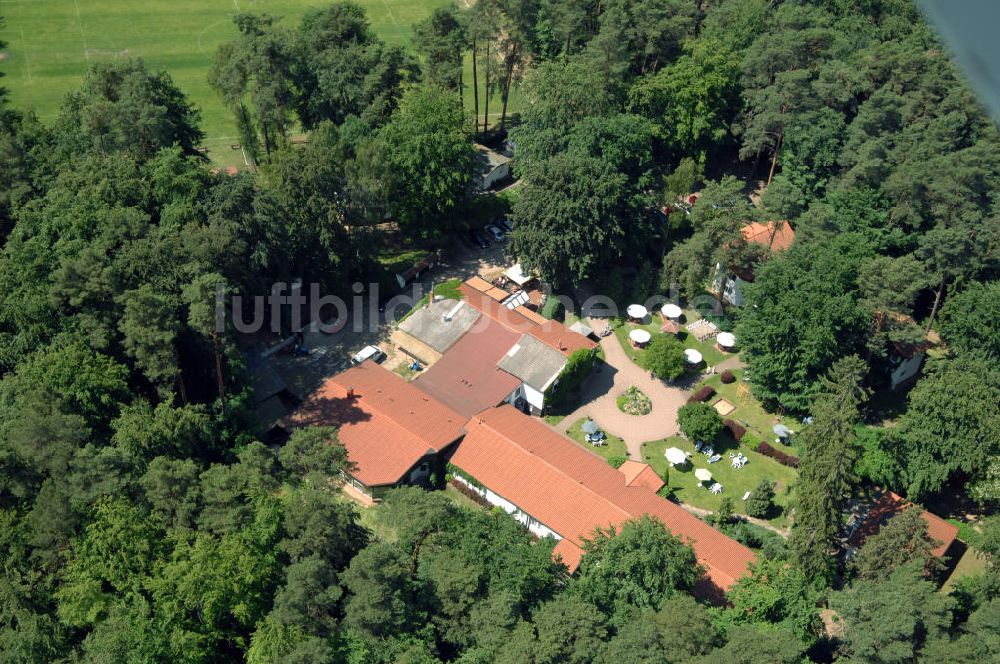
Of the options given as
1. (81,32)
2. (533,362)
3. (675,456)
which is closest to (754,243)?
(675,456)

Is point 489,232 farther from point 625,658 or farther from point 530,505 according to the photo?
point 625,658

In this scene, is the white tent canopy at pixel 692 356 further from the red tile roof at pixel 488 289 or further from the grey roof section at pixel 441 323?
the grey roof section at pixel 441 323

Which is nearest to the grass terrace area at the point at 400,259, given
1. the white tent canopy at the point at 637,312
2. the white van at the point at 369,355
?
the white van at the point at 369,355

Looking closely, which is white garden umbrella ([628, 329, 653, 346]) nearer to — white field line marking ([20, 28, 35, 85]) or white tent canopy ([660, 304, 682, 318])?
white tent canopy ([660, 304, 682, 318])

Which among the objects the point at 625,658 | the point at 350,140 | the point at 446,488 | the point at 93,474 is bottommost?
the point at 446,488

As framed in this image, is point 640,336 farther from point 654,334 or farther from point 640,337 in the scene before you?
point 654,334

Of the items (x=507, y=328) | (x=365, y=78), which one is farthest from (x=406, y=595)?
(x=365, y=78)

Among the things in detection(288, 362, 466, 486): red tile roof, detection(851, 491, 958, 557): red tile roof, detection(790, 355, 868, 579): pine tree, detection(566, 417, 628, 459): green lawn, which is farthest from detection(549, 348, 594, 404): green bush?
detection(851, 491, 958, 557): red tile roof
